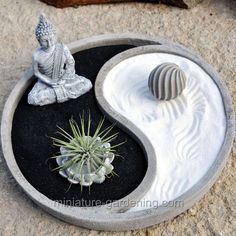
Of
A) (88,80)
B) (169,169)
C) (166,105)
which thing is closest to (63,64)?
(88,80)

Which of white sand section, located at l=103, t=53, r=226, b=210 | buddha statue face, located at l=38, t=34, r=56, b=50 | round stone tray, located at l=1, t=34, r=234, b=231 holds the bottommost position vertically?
round stone tray, located at l=1, t=34, r=234, b=231

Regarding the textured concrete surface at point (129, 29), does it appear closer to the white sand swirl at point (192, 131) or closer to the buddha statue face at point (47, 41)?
the white sand swirl at point (192, 131)

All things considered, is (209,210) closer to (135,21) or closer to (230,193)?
(230,193)

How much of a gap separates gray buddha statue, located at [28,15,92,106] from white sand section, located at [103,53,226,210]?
37 cm

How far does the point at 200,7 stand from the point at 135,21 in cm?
100

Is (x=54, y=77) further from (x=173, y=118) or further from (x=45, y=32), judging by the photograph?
(x=173, y=118)

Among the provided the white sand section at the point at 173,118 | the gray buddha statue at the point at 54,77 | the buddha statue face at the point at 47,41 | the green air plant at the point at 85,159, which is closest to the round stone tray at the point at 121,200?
the white sand section at the point at 173,118

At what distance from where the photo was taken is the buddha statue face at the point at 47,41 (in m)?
6.64

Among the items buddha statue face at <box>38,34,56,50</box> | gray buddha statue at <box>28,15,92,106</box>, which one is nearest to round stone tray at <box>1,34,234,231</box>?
gray buddha statue at <box>28,15,92,106</box>

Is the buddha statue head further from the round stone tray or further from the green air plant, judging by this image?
the green air plant

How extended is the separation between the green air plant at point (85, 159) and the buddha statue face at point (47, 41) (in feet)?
3.32

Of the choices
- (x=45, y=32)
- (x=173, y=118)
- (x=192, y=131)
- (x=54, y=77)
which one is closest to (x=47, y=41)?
(x=45, y=32)

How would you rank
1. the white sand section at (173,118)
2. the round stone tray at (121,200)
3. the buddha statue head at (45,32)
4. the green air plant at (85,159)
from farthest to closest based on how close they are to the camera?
the buddha statue head at (45,32), the white sand section at (173,118), the green air plant at (85,159), the round stone tray at (121,200)

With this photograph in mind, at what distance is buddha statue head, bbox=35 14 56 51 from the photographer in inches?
258
